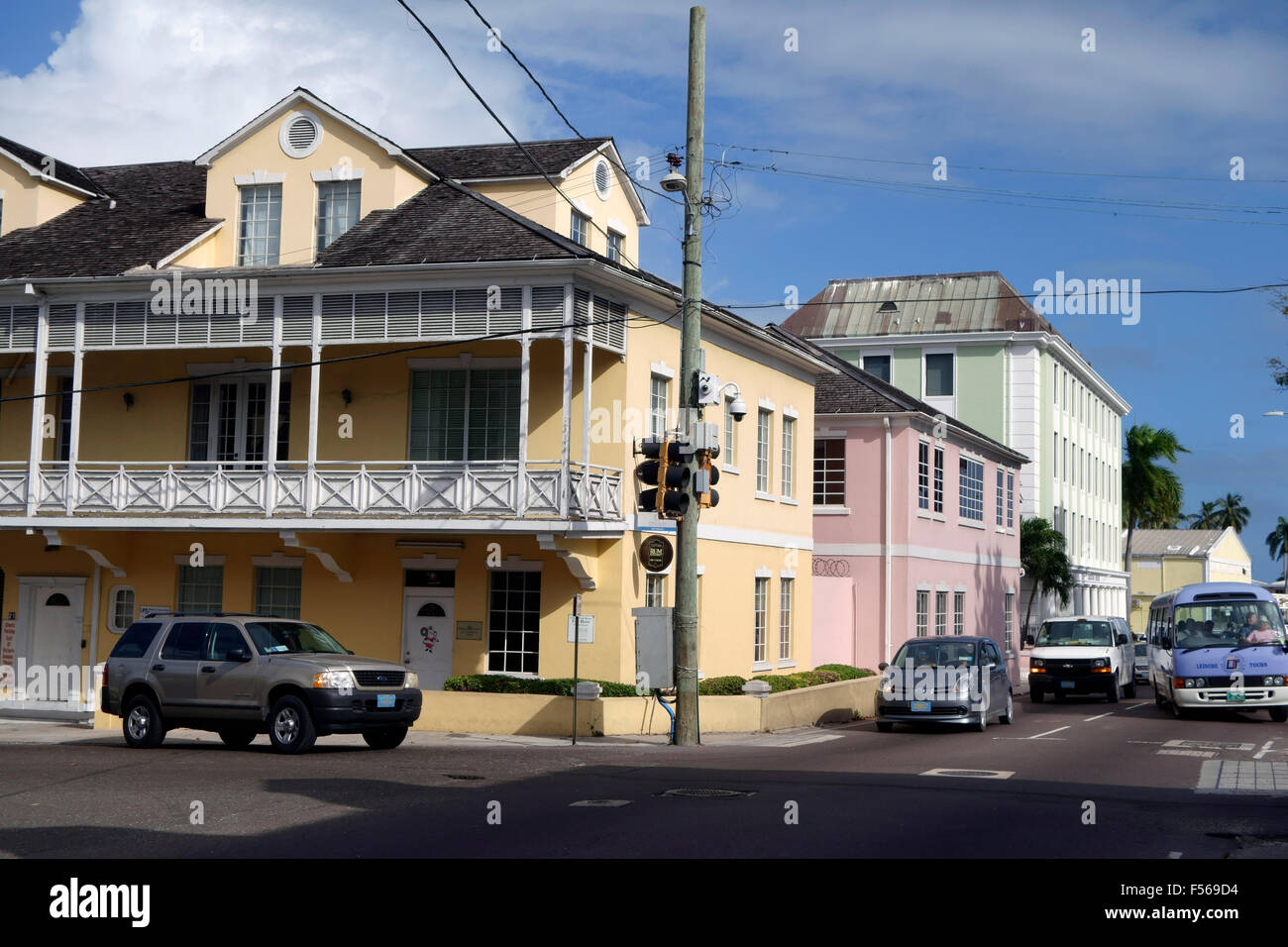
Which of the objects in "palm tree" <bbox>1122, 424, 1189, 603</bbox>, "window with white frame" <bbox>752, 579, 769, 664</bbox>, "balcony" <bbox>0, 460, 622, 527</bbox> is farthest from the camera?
"palm tree" <bbox>1122, 424, 1189, 603</bbox>

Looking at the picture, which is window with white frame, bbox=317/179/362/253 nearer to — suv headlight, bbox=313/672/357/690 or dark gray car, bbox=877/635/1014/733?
suv headlight, bbox=313/672/357/690

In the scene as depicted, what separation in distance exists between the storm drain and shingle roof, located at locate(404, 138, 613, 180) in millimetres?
14671

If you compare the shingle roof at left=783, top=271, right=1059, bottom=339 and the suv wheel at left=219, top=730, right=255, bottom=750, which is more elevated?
the shingle roof at left=783, top=271, right=1059, bottom=339

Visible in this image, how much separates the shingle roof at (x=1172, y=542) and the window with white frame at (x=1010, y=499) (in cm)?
5489

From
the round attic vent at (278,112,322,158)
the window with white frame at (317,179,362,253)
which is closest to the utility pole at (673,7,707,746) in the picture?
the window with white frame at (317,179,362,253)

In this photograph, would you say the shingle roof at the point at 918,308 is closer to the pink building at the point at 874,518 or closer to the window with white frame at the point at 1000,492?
the window with white frame at the point at 1000,492

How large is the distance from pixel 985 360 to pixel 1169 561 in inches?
2047

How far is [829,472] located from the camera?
35.9 m

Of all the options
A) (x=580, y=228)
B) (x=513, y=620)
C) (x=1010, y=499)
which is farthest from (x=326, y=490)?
(x=1010, y=499)

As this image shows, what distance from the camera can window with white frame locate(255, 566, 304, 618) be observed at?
82.7ft

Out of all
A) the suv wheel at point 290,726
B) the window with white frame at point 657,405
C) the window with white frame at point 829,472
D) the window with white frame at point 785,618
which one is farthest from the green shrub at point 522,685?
the window with white frame at point 829,472

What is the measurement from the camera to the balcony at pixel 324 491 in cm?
2195
